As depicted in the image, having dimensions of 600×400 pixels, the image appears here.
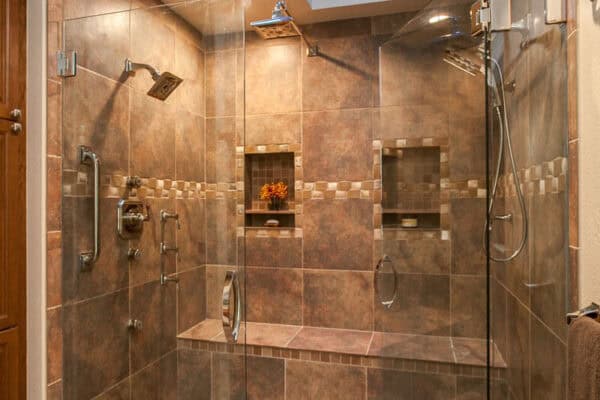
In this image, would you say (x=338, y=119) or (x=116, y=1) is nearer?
(x=116, y=1)

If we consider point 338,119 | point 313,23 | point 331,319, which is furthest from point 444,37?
point 331,319

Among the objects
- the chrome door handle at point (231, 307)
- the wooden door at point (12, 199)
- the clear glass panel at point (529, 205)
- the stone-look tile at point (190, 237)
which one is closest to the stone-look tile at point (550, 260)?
the clear glass panel at point (529, 205)

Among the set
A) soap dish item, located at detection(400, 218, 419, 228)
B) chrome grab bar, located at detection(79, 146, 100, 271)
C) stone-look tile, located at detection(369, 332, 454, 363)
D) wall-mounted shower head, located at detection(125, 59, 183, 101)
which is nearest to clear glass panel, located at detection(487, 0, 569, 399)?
stone-look tile, located at detection(369, 332, 454, 363)

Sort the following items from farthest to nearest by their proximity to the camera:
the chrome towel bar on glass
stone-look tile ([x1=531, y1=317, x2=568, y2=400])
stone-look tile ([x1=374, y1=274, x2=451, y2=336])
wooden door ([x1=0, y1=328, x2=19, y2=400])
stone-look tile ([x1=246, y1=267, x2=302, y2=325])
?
stone-look tile ([x1=246, y1=267, x2=302, y2=325])
stone-look tile ([x1=374, y1=274, x2=451, y2=336])
wooden door ([x1=0, y1=328, x2=19, y2=400])
stone-look tile ([x1=531, y1=317, x2=568, y2=400])
the chrome towel bar on glass

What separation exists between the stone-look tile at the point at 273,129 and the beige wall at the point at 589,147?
2084 mm

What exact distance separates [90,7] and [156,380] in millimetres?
1601

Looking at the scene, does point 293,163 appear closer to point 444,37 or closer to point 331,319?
point 331,319

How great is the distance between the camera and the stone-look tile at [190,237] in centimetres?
170

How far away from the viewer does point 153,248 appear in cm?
171

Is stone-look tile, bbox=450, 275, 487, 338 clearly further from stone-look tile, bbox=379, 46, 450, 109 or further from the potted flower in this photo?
the potted flower

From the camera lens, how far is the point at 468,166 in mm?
1786

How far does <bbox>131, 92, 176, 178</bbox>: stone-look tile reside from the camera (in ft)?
5.54

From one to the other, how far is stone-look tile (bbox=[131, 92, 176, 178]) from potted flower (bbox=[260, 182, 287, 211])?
154 cm

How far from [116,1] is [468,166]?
5.40ft
